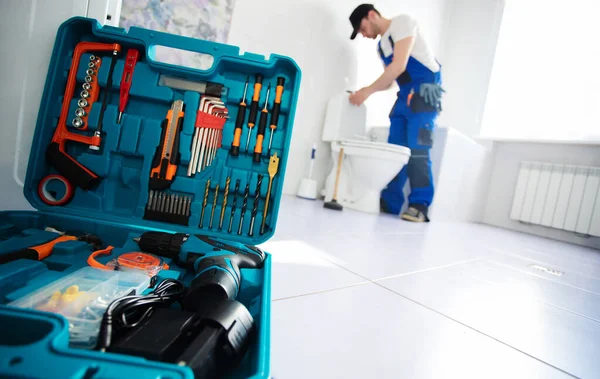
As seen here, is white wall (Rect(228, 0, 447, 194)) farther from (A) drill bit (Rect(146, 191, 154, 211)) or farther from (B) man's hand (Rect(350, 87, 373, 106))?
(A) drill bit (Rect(146, 191, 154, 211))

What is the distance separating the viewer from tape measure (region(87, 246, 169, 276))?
1.49ft

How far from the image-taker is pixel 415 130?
6.90ft

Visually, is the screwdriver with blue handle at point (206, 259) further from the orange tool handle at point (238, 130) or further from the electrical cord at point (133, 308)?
the orange tool handle at point (238, 130)

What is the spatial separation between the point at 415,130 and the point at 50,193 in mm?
2005

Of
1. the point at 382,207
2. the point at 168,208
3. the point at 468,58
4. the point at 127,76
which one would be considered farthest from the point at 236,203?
the point at 468,58

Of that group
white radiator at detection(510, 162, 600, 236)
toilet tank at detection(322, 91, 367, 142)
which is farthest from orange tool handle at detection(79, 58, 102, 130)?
white radiator at detection(510, 162, 600, 236)

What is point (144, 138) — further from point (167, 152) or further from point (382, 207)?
point (382, 207)

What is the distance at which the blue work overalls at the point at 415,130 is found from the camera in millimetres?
2072

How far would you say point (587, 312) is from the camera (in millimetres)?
723

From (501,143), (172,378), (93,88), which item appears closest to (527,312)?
(172,378)

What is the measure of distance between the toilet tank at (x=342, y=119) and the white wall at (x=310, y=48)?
0.24 ft

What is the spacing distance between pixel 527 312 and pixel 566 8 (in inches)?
124

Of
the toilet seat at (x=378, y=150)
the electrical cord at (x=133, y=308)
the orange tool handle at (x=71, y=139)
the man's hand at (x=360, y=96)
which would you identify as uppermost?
the man's hand at (x=360, y=96)

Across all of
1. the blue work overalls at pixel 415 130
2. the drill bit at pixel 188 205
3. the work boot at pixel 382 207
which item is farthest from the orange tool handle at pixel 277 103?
the work boot at pixel 382 207
